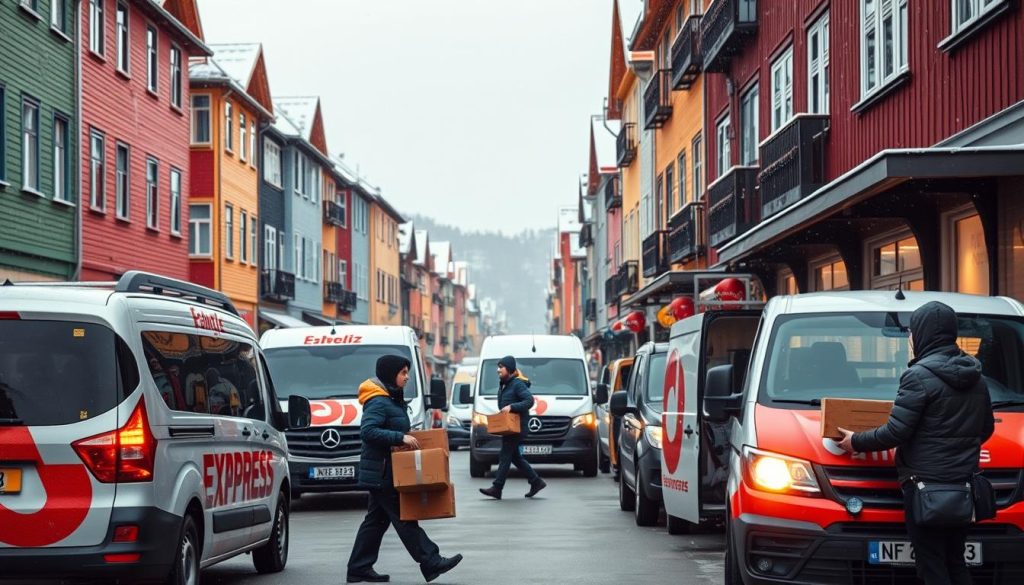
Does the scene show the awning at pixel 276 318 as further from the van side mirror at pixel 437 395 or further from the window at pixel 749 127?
the van side mirror at pixel 437 395

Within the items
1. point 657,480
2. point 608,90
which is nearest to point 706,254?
point 657,480

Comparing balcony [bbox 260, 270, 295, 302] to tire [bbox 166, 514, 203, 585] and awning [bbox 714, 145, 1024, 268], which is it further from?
tire [bbox 166, 514, 203, 585]

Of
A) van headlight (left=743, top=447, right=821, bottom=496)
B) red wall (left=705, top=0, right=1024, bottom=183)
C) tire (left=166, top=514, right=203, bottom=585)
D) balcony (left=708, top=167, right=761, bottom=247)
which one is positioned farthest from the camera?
balcony (left=708, top=167, right=761, bottom=247)

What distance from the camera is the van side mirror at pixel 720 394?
9047 mm

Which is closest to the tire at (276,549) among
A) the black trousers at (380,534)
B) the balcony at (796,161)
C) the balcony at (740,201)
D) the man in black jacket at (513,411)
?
the black trousers at (380,534)

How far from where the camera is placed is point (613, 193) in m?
60.6

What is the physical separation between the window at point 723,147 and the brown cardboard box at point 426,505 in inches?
780

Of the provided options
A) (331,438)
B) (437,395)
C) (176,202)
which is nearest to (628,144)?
(176,202)

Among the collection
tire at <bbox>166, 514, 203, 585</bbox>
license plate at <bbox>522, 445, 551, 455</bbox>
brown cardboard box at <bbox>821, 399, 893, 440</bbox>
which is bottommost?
license plate at <bbox>522, 445, 551, 455</bbox>

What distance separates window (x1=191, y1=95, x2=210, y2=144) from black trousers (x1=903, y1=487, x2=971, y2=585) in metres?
37.1

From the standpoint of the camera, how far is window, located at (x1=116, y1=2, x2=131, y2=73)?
32000 mm

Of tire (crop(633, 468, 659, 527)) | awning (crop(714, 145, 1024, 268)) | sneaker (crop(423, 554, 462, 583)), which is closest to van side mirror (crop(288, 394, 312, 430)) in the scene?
sneaker (crop(423, 554, 462, 583))

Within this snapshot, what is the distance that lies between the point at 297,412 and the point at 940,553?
5.81 m

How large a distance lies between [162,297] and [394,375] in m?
2.36
